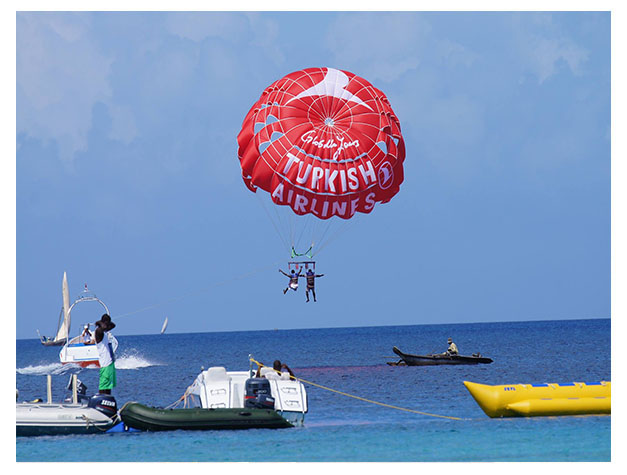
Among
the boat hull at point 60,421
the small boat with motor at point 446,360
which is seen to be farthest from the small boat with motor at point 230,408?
the small boat with motor at point 446,360

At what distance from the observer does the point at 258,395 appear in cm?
1880

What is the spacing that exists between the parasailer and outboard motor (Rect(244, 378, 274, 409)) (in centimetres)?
316

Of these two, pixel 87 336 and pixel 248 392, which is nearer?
pixel 248 392

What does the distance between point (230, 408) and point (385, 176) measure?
19.4 ft

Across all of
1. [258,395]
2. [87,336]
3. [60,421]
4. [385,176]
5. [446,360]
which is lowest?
[446,360]

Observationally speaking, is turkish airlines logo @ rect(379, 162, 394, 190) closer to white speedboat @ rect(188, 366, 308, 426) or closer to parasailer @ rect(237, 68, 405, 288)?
parasailer @ rect(237, 68, 405, 288)

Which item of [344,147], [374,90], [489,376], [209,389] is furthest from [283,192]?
[489,376]

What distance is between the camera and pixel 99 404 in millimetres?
18500

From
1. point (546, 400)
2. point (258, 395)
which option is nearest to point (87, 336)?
point (258, 395)

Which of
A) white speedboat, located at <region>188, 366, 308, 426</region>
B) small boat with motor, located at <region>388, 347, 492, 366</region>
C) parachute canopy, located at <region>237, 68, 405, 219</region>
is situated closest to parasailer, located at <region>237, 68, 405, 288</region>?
parachute canopy, located at <region>237, 68, 405, 219</region>

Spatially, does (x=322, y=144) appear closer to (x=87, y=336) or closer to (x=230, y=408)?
(x=230, y=408)

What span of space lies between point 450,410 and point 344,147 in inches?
319

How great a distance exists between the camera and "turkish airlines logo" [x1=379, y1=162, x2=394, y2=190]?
20266mm
